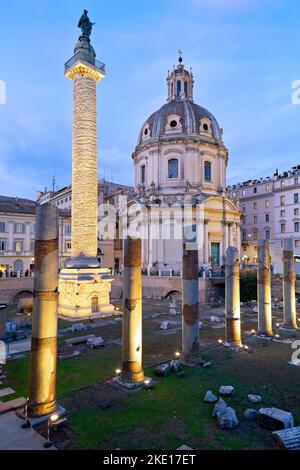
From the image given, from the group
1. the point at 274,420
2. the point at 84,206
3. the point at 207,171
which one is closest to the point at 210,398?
the point at 274,420

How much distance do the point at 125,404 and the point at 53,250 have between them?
181 inches

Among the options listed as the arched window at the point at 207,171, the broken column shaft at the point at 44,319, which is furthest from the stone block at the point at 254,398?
the arched window at the point at 207,171

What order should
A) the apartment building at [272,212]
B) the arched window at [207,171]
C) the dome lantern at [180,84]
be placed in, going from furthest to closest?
the apartment building at [272,212] < the dome lantern at [180,84] < the arched window at [207,171]

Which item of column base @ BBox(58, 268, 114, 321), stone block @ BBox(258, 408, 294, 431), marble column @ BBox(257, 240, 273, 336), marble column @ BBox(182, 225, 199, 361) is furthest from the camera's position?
column base @ BBox(58, 268, 114, 321)

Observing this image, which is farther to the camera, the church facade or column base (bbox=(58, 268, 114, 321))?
the church facade

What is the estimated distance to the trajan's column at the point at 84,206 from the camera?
21.7 metres

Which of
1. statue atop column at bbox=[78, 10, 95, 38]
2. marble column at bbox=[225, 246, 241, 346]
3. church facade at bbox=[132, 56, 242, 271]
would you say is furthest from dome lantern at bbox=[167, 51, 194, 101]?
marble column at bbox=[225, 246, 241, 346]

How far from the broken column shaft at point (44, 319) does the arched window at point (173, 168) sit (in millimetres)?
32267

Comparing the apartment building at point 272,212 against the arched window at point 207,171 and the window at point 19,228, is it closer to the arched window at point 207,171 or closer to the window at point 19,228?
the arched window at point 207,171

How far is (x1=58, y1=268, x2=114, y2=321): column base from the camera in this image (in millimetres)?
21391

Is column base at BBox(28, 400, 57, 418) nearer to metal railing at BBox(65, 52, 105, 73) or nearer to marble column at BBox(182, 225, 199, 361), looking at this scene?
marble column at BBox(182, 225, 199, 361)

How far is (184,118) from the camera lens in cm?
4000

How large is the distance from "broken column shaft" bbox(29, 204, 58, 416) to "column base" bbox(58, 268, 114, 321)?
42.9 ft

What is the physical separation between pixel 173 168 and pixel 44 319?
33.8 m
